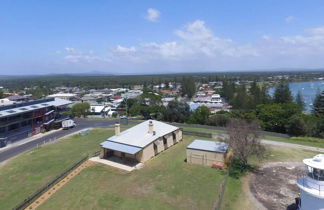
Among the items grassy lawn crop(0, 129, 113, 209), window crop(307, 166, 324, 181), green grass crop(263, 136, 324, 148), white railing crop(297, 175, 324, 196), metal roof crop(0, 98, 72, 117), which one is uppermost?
metal roof crop(0, 98, 72, 117)

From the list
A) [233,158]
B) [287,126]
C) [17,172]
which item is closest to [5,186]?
[17,172]

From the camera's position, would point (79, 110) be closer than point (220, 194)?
No

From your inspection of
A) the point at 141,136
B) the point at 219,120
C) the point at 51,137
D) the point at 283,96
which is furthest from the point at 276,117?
the point at 51,137

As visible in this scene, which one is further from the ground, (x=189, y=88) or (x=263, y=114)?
(x=189, y=88)

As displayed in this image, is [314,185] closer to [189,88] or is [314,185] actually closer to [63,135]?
[63,135]

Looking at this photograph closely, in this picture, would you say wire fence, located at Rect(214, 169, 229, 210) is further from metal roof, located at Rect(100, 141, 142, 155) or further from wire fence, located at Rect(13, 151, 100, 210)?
wire fence, located at Rect(13, 151, 100, 210)

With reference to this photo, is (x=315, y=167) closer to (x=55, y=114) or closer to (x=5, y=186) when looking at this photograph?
(x=5, y=186)

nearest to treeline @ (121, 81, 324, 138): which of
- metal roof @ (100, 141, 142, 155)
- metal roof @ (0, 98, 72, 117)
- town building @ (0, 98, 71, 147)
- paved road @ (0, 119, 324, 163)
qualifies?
paved road @ (0, 119, 324, 163)
